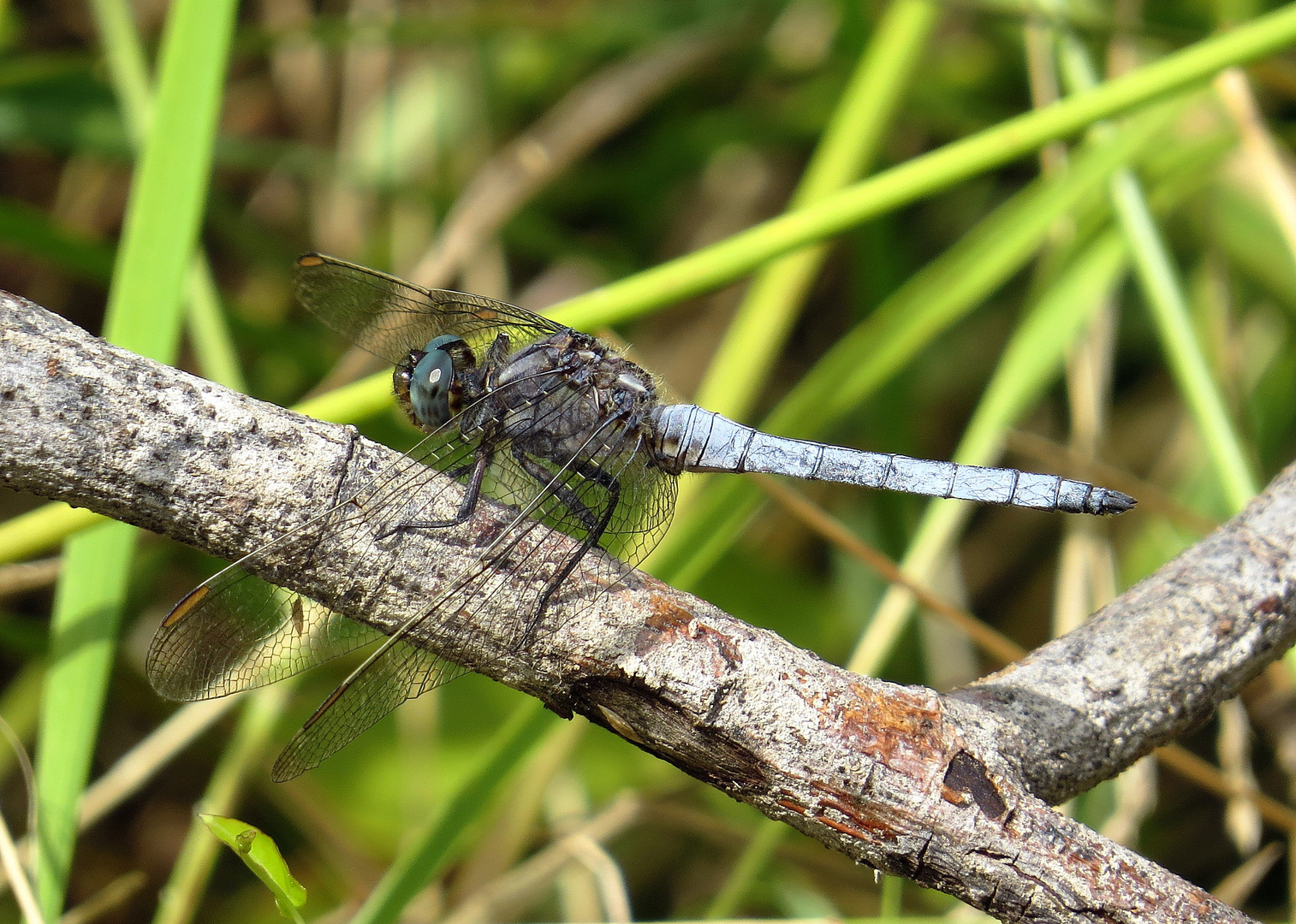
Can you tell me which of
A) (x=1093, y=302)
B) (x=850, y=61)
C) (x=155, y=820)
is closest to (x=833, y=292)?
(x=850, y=61)

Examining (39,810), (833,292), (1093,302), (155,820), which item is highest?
(833,292)

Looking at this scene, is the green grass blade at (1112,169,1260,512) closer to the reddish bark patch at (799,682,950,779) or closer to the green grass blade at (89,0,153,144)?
the reddish bark patch at (799,682,950,779)

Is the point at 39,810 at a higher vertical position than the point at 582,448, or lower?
lower

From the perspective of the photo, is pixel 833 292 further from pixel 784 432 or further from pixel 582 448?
pixel 582 448

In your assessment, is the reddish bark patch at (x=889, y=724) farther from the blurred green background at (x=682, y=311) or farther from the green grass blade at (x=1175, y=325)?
the green grass blade at (x=1175, y=325)

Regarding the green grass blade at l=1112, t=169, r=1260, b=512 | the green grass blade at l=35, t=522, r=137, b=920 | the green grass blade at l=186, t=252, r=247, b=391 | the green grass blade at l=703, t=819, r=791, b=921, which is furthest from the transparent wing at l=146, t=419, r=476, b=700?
the green grass blade at l=1112, t=169, r=1260, b=512

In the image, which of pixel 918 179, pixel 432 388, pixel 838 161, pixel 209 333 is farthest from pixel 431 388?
pixel 838 161
